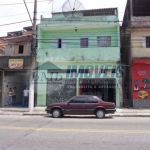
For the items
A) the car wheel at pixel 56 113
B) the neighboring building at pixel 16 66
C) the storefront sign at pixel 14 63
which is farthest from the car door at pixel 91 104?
the storefront sign at pixel 14 63

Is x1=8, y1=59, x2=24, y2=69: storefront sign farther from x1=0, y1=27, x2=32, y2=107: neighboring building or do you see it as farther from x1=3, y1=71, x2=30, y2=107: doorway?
x1=3, y1=71, x2=30, y2=107: doorway

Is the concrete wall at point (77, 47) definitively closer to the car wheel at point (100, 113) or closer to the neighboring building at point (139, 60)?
the neighboring building at point (139, 60)

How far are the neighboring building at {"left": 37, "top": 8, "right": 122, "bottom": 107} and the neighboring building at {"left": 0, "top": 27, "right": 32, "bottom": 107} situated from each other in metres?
1.58

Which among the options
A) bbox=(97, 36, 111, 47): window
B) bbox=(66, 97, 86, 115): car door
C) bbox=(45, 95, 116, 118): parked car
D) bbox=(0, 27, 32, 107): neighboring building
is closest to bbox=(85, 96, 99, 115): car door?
bbox=(45, 95, 116, 118): parked car

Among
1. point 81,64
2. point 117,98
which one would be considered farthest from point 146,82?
point 81,64

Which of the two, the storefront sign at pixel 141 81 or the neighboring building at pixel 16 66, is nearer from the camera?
the storefront sign at pixel 141 81

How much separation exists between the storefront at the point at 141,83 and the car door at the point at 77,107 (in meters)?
7.11

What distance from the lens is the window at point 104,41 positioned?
23141mm

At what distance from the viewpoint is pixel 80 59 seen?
2234cm

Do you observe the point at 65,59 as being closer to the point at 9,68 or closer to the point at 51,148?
the point at 9,68

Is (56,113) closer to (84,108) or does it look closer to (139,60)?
(84,108)

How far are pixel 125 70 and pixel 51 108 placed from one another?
11294 mm

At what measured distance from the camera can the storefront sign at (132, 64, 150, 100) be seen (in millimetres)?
21234

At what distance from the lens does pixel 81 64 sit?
74.5ft
